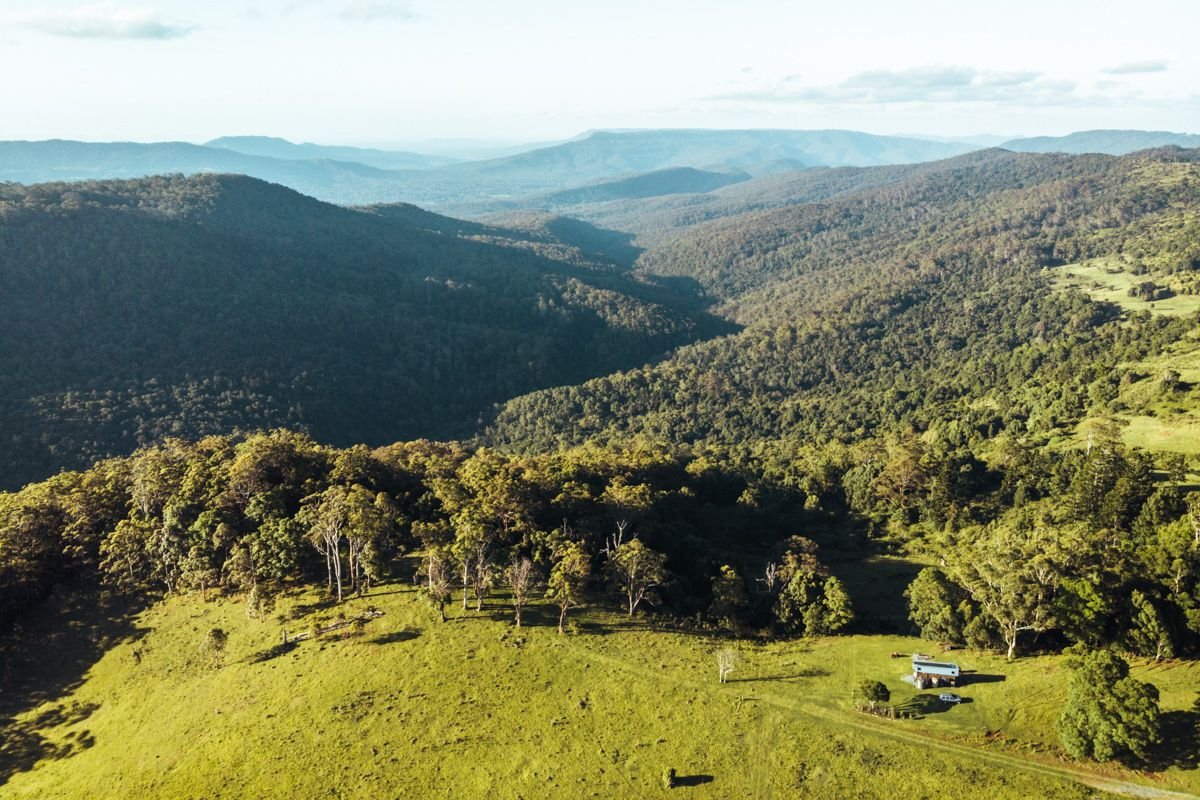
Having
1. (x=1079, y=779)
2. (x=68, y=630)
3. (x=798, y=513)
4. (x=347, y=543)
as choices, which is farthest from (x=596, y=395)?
(x=1079, y=779)

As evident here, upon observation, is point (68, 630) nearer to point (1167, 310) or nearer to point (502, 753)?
point (502, 753)

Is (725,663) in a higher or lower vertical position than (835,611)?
higher

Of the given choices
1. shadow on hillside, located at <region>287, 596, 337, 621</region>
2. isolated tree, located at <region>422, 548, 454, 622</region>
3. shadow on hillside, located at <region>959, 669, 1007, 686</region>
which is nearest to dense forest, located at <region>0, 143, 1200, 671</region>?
isolated tree, located at <region>422, 548, 454, 622</region>

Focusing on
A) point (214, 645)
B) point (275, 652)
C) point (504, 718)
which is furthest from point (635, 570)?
point (214, 645)

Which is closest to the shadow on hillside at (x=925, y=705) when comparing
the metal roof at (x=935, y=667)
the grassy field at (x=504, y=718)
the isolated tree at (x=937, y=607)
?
the grassy field at (x=504, y=718)

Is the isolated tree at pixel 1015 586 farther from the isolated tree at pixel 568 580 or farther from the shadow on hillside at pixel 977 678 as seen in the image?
the isolated tree at pixel 568 580

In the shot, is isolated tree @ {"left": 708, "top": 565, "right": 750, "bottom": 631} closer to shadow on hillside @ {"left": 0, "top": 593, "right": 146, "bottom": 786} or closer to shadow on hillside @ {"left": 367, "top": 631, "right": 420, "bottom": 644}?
shadow on hillside @ {"left": 367, "top": 631, "right": 420, "bottom": 644}

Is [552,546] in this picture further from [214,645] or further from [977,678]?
[977,678]
